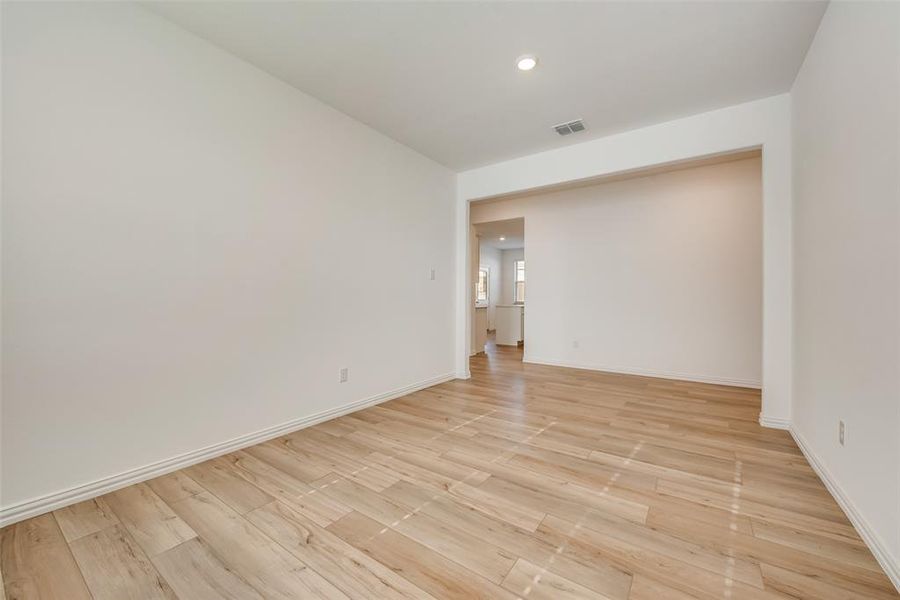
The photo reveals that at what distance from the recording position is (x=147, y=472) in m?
1.99

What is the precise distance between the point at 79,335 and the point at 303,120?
2.01m

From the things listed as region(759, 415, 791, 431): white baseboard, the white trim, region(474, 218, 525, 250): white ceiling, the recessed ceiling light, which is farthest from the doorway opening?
the white trim

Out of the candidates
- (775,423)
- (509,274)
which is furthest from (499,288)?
(775,423)

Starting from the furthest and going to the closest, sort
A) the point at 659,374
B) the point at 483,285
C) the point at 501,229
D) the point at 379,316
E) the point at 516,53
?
the point at 483,285 → the point at 501,229 → the point at 659,374 → the point at 379,316 → the point at 516,53

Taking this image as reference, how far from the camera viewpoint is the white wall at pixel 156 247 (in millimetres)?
1655

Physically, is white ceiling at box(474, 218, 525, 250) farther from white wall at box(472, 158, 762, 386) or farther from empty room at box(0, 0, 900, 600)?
empty room at box(0, 0, 900, 600)

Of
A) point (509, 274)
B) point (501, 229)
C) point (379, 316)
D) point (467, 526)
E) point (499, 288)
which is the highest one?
point (501, 229)

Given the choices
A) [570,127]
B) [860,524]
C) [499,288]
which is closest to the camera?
[860,524]

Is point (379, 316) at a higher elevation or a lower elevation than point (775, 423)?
higher

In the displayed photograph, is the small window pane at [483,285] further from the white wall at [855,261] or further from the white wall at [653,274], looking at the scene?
the white wall at [855,261]

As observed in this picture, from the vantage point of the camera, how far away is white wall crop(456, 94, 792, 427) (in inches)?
108

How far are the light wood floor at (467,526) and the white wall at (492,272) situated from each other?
8.33m

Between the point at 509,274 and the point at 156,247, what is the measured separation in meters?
9.94

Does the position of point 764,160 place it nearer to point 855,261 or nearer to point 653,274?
point 855,261
